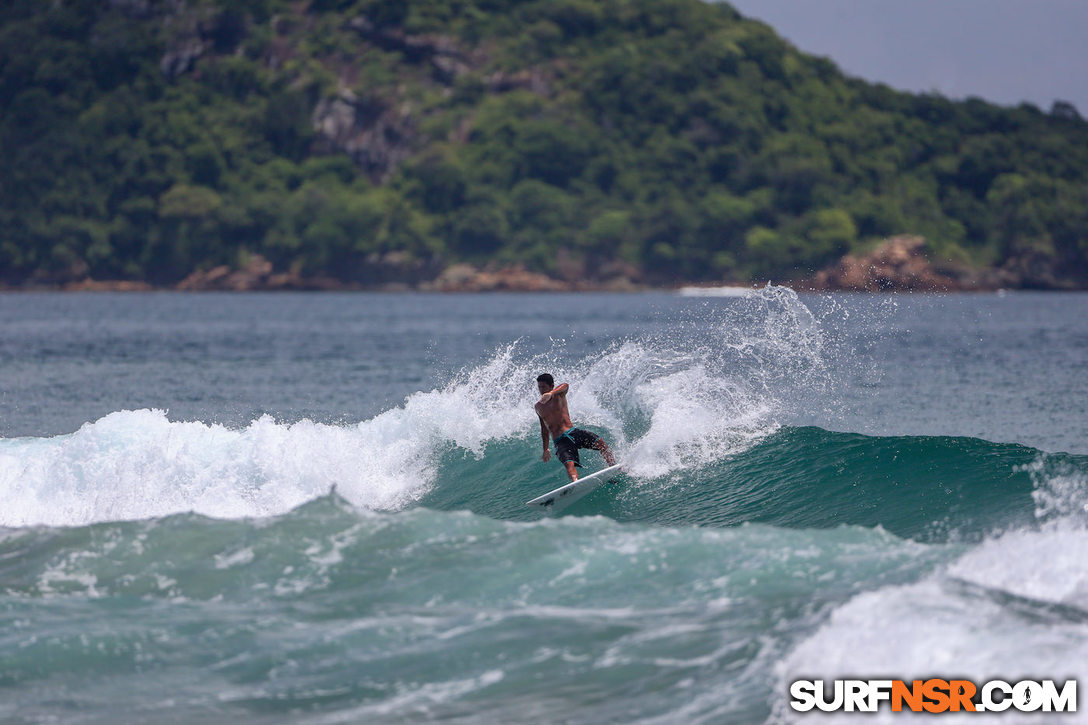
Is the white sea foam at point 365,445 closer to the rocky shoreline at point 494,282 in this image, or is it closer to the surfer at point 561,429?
the surfer at point 561,429

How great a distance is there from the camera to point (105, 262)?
134 m

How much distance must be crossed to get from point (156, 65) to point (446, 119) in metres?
40.6

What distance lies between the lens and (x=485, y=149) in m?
143

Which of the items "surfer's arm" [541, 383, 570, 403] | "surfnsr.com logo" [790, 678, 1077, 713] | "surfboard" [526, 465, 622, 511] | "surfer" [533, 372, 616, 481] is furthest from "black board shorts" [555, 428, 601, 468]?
"surfnsr.com logo" [790, 678, 1077, 713]

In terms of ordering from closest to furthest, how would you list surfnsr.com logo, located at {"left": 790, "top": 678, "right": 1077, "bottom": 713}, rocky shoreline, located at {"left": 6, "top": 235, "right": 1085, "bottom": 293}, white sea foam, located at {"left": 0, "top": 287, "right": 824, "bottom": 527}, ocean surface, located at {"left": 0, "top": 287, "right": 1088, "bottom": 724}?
surfnsr.com logo, located at {"left": 790, "top": 678, "right": 1077, "bottom": 713}
ocean surface, located at {"left": 0, "top": 287, "right": 1088, "bottom": 724}
white sea foam, located at {"left": 0, "top": 287, "right": 824, "bottom": 527}
rocky shoreline, located at {"left": 6, "top": 235, "right": 1085, "bottom": 293}

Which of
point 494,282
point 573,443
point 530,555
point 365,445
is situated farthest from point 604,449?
point 494,282

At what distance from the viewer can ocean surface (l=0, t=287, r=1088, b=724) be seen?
873cm

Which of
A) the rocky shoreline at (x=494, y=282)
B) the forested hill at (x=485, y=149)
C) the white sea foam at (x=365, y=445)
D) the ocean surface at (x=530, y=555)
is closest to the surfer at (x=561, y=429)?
the ocean surface at (x=530, y=555)

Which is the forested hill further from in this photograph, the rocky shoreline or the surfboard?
the surfboard

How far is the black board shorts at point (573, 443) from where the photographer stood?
15.4 meters

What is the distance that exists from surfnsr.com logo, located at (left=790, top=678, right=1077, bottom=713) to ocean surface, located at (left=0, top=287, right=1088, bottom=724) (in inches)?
4.4

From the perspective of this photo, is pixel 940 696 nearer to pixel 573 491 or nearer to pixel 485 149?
pixel 573 491

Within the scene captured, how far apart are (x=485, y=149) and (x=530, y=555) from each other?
135 metres

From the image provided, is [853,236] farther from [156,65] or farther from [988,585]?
[988,585]
